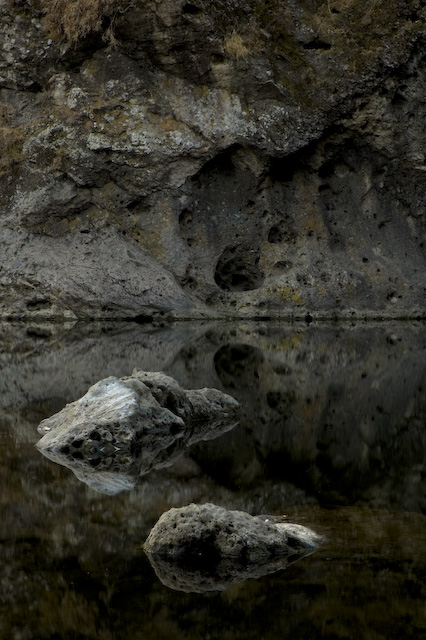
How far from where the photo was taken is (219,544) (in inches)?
179

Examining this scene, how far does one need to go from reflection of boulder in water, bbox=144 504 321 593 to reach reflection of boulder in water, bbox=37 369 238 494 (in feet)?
4.43

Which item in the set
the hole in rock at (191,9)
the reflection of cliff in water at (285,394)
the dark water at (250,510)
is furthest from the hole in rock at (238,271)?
the dark water at (250,510)

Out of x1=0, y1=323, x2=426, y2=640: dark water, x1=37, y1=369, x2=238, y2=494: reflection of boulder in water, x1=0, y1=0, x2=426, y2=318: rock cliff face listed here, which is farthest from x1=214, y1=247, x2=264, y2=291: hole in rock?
x1=37, y1=369, x2=238, y2=494: reflection of boulder in water

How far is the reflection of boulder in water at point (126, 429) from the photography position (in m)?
6.61

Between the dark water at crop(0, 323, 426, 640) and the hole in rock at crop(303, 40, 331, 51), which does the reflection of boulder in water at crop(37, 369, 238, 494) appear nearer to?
the dark water at crop(0, 323, 426, 640)

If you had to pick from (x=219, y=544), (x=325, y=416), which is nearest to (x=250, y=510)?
(x=219, y=544)

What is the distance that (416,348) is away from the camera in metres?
15.1

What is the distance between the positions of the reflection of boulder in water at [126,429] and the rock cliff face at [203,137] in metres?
14.1

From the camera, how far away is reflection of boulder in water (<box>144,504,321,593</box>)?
4.33 m

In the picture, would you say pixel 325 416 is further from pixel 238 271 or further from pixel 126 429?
pixel 238 271

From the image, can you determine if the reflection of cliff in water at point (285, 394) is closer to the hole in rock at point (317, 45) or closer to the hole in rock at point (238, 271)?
the hole in rock at point (238, 271)

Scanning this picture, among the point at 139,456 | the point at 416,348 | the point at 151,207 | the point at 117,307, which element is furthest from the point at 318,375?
the point at 151,207

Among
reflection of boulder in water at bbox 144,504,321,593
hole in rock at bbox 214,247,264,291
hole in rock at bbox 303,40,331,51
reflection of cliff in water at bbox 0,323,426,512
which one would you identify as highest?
hole in rock at bbox 303,40,331,51

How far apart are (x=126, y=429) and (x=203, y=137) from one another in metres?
17.3
